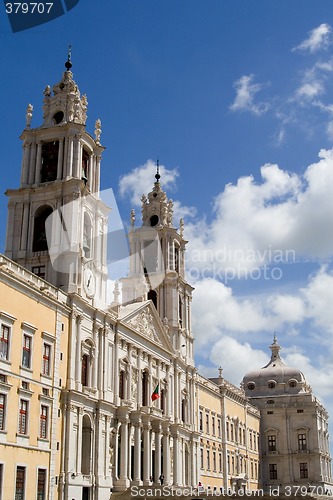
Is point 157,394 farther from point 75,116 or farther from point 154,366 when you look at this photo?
point 75,116

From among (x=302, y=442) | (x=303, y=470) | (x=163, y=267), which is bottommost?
(x=303, y=470)

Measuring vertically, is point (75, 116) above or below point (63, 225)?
above

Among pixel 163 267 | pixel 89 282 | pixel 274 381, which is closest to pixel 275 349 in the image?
pixel 274 381

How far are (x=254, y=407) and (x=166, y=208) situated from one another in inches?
1422

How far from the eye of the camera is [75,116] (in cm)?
5078

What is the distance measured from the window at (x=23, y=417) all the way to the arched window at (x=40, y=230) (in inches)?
534

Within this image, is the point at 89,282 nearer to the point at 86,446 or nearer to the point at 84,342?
the point at 84,342

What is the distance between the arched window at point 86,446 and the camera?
4328 cm

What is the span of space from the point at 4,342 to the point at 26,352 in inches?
87.2

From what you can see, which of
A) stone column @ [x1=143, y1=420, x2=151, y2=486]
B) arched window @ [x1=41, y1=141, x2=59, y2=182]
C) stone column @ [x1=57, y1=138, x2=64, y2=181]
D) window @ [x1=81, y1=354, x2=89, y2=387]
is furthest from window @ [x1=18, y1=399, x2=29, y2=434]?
arched window @ [x1=41, y1=141, x2=59, y2=182]

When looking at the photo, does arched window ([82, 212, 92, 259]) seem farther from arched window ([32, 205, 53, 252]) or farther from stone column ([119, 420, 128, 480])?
stone column ([119, 420, 128, 480])

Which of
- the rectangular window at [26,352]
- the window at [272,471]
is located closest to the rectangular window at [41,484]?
the rectangular window at [26,352]

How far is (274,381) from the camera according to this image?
320ft

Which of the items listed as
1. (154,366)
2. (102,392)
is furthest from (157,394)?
(102,392)
